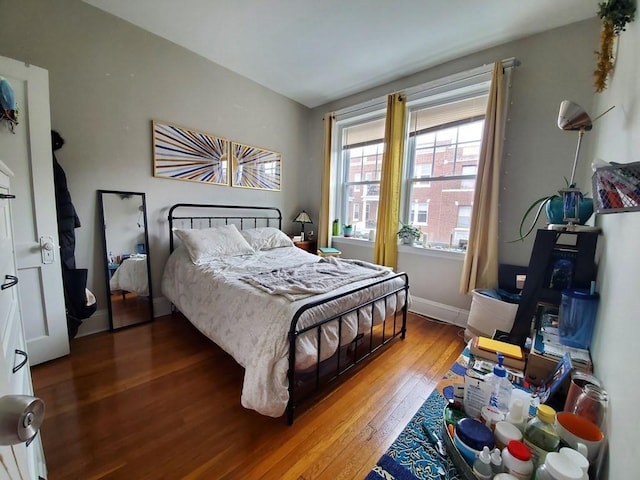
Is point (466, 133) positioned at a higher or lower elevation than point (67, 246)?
higher

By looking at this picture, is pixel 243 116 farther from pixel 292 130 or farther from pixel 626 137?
pixel 626 137

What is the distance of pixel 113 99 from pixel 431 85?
3.18m

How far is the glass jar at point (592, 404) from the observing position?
2.57 ft

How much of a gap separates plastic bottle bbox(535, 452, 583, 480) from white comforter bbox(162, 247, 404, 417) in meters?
1.05

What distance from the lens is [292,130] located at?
3951 millimetres

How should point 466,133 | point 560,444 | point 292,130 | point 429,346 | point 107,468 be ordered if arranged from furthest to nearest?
point 292,130 → point 466,133 → point 429,346 → point 107,468 → point 560,444

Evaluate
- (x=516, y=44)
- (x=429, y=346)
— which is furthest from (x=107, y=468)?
(x=516, y=44)

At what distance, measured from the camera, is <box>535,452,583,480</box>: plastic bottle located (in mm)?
576

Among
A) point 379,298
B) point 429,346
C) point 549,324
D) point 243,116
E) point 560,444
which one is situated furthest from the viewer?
point 243,116

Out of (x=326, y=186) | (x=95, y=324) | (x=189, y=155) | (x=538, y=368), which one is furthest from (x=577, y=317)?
(x=95, y=324)

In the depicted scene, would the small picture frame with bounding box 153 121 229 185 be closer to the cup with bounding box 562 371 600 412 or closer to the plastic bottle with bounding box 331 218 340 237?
the plastic bottle with bounding box 331 218 340 237

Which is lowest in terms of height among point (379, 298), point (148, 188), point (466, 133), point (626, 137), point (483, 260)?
point (379, 298)

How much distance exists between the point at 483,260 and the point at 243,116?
3.25 m

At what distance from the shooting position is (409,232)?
3182mm
